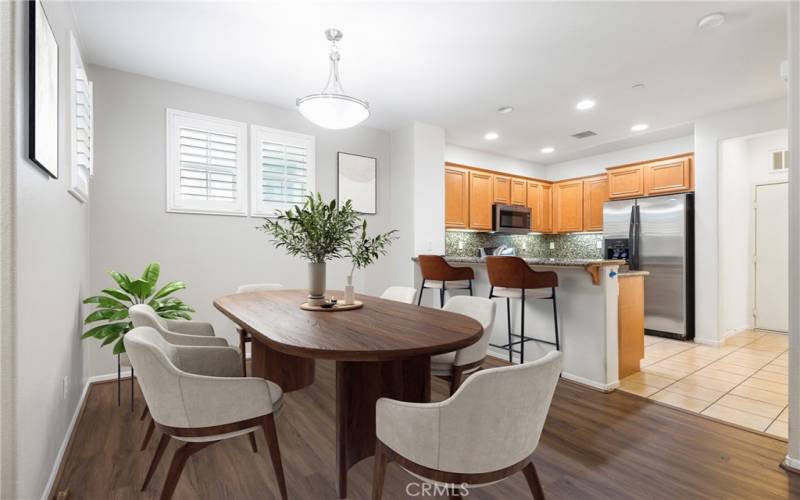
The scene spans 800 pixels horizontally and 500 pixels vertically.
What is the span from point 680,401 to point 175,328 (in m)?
3.51

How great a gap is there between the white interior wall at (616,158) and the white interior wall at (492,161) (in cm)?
30

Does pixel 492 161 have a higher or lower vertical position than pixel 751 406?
higher

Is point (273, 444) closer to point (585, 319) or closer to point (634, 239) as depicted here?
point (585, 319)

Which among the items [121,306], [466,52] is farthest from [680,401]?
[121,306]

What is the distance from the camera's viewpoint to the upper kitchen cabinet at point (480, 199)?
5492 millimetres

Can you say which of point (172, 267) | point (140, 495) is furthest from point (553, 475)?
point (172, 267)

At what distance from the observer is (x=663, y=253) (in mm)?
4703

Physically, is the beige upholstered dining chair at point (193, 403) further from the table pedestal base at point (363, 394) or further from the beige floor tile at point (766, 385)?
the beige floor tile at point (766, 385)

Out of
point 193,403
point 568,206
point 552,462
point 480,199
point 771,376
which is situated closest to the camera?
point 193,403

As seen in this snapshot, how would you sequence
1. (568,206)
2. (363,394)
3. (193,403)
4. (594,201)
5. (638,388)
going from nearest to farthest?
1. (193,403)
2. (363,394)
3. (638,388)
4. (594,201)
5. (568,206)

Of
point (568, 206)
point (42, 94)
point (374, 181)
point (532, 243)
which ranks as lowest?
Answer: point (532, 243)

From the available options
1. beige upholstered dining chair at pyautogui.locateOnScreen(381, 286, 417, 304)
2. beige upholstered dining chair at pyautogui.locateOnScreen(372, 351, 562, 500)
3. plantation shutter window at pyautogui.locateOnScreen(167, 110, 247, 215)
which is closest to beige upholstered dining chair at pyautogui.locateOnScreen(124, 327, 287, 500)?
beige upholstered dining chair at pyautogui.locateOnScreen(372, 351, 562, 500)

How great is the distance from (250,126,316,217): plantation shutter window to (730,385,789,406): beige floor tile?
4.22m

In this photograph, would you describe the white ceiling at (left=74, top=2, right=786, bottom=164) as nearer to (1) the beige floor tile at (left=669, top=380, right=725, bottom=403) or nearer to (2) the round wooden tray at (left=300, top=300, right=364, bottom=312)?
(2) the round wooden tray at (left=300, top=300, right=364, bottom=312)
